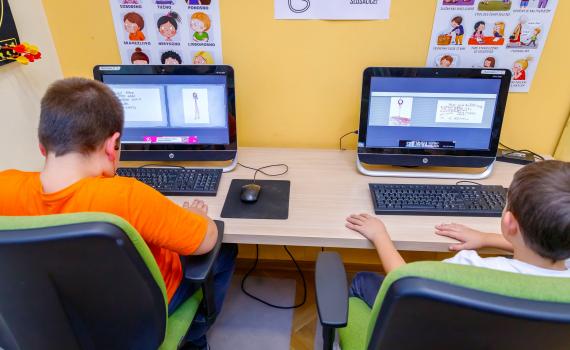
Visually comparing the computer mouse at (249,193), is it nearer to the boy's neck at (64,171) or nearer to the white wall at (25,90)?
the boy's neck at (64,171)

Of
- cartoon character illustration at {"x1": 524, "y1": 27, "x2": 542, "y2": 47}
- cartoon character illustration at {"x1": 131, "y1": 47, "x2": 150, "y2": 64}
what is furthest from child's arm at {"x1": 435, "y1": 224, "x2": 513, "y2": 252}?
cartoon character illustration at {"x1": 131, "y1": 47, "x2": 150, "y2": 64}

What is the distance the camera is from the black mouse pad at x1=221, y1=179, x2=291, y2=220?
1.14 m

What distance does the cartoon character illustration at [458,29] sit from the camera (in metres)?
1.35

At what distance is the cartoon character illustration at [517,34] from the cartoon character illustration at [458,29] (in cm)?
18

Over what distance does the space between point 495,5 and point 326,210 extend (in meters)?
0.98

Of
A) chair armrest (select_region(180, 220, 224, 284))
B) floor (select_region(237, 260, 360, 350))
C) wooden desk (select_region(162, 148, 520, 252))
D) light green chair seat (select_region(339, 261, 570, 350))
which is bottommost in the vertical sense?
floor (select_region(237, 260, 360, 350))

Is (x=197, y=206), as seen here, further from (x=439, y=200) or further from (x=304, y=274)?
(x=304, y=274)

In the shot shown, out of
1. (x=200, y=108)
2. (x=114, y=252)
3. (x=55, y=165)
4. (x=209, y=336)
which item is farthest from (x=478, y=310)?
(x=209, y=336)

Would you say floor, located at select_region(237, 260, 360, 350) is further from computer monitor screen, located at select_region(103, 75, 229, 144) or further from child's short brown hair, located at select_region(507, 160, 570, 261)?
child's short brown hair, located at select_region(507, 160, 570, 261)

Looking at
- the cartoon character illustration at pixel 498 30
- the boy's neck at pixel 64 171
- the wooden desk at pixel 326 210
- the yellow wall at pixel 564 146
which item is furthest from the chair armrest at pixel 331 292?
the yellow wall at pixel 564 146

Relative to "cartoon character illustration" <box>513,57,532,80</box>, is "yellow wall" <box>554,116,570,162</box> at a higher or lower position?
lower

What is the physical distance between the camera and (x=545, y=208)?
0.72 meters

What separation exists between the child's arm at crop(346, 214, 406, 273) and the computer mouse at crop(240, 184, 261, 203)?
314mm

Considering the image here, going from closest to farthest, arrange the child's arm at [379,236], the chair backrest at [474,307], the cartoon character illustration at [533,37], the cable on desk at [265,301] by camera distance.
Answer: the chair backrest at [474,307], the child's arm at [379,236], the cartoon character illustration at [533,37], the cable on desk at [265,301]
